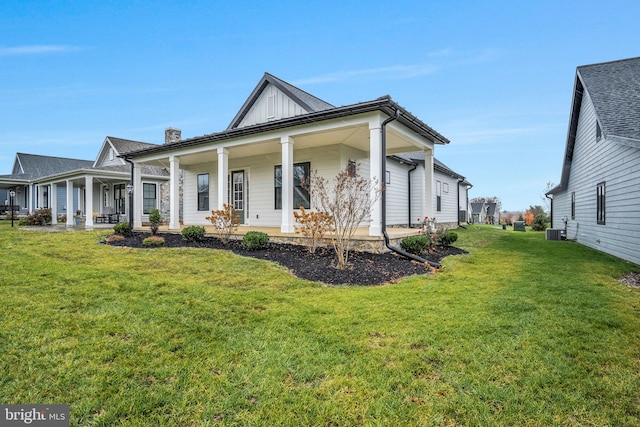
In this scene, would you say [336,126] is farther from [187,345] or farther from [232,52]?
[232,52]

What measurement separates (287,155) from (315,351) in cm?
676

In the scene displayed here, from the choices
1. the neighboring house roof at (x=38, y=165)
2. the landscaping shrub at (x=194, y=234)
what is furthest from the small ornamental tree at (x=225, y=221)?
the neighboring house roof at (x=38, y=165)

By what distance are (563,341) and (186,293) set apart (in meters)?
4.35

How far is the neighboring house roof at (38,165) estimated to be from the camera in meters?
25.3

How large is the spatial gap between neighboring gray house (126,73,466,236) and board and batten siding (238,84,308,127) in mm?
37

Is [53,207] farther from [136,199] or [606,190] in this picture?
[606,190]

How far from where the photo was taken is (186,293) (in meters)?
4.46

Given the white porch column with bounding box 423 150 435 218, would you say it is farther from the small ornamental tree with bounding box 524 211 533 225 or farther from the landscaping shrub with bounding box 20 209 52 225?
the small ornamental tree with bounding box 524 211 533 225

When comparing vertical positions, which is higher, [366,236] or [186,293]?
[366,236]

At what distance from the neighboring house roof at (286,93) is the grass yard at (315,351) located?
27.2 feet

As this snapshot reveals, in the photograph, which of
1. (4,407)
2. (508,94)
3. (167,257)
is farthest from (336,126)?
(508,94)

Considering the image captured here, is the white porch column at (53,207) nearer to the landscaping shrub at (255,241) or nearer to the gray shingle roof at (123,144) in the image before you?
the gray shingle roof at (123,144)

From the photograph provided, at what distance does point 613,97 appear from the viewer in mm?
9219

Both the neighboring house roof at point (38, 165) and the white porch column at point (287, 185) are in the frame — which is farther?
the neighboring house roof at point (38, 165)
